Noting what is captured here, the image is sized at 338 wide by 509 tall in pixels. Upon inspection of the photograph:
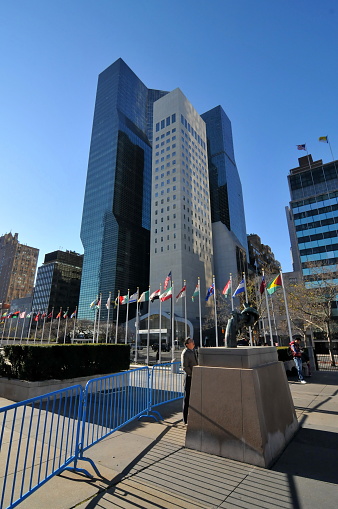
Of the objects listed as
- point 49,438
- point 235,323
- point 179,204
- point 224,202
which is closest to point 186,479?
point 49,438

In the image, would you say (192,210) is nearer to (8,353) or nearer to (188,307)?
(188,307)

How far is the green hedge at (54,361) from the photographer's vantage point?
10.0 metres

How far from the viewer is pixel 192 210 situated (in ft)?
279

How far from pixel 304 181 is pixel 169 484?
84.0 meters

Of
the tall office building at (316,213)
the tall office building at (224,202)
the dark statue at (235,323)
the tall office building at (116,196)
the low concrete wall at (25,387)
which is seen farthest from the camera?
the tall office building at (116,196)

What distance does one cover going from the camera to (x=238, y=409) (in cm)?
503

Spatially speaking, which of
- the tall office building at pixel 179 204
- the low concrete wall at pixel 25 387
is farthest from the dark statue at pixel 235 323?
the tall office building at pixel 179 204

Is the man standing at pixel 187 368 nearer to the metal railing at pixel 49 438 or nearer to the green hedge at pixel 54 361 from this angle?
the metal railing at pixel 49 438

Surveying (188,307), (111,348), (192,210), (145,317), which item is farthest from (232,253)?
(111,348)

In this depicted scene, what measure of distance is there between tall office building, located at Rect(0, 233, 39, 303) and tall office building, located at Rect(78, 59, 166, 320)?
6426cm

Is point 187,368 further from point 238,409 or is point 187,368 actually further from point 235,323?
point 238,409

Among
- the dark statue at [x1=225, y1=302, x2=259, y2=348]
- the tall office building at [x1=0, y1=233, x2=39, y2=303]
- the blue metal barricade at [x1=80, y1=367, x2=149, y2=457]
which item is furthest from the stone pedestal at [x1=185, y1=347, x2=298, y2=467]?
the tall office building at [x1=0, y1=233, x2=39, y2=303]

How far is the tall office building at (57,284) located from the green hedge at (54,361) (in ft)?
378

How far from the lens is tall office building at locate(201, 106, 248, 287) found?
9169 centimetres
